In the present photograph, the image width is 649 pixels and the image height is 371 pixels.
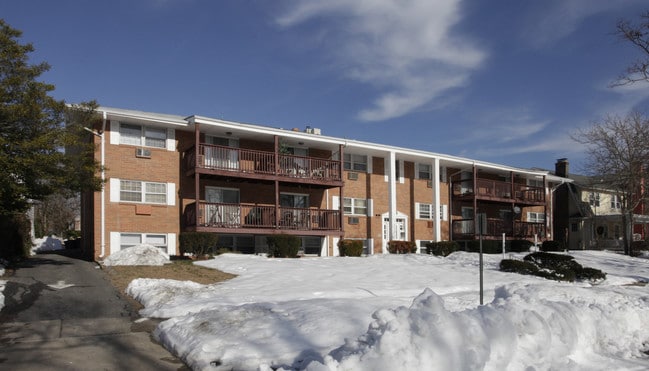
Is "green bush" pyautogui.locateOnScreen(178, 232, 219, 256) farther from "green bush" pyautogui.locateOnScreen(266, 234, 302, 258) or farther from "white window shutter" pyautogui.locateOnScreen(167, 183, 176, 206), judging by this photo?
"green bush" pyautogui.locateOnScreen(266, 234, 302, 258)

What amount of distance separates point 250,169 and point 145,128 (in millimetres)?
4866

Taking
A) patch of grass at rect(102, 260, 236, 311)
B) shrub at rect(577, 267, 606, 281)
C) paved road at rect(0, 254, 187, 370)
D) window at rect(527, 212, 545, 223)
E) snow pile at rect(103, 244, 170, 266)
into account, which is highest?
window at rect(527, 212, 545, 223)

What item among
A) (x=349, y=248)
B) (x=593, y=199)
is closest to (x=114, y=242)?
(x=349, y=248)

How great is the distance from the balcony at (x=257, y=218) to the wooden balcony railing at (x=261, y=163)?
5.20ft

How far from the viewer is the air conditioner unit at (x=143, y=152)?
23.0m

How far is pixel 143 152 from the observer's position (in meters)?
23.1

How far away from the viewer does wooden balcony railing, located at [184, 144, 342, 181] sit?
23.7 m

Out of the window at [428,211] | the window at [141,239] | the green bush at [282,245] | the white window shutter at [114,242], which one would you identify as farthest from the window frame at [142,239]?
the window at [428,211]

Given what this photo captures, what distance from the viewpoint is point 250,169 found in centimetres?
2527

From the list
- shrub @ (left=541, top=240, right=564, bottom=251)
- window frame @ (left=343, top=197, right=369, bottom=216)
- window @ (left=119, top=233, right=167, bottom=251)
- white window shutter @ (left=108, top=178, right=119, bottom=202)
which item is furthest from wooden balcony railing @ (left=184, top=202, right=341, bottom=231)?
shrub @ (left=541, top=240, right=564, bottom=251)

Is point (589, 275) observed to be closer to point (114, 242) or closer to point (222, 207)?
point (222, 207)

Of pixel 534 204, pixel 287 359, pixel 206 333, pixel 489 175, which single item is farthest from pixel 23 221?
pixel 534 204

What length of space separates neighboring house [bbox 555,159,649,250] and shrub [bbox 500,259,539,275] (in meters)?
22.5

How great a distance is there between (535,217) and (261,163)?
77.0 feet
